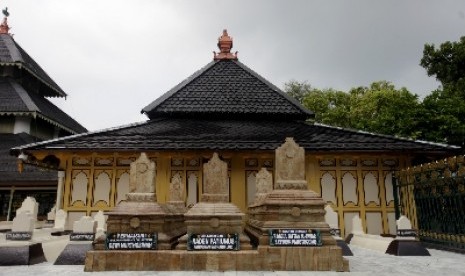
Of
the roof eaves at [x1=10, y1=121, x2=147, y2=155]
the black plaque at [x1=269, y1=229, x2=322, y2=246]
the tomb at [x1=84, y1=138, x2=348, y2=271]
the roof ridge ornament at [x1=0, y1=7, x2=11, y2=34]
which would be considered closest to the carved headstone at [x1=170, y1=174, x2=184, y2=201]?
the roof eaves at [x1=10, y1=121, x2=147, y2=155]

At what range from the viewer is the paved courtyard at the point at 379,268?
241 inches

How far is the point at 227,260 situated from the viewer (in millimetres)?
6410

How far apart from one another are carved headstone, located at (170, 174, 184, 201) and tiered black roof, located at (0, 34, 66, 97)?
56.6 ft

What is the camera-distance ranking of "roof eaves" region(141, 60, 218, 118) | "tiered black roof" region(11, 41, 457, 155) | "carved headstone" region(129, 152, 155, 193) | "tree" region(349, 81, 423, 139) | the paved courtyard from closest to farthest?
the paved courtyard < "carved headstone" region(129, 152, 155, 193) < "tiered black roof" region(11, 41, 457, 155) < "roof eaves" region(141, 60, 218, 118) < "tree" region(349, 81, 423, 139)

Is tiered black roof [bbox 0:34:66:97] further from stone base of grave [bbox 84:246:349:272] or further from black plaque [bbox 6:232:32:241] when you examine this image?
stone base of grave [bbox 84:246:349:272]

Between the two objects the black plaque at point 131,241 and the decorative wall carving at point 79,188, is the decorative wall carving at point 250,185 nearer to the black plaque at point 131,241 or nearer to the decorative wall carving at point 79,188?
the black plaque at point 131,241

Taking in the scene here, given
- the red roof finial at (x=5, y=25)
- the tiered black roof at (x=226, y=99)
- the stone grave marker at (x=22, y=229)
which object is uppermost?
the red roof finial at (x=5, y=25)

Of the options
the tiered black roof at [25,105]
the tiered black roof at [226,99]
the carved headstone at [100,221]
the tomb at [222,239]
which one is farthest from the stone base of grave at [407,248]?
the tiered black roof at [25,105]

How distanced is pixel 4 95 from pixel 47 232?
49.6ft

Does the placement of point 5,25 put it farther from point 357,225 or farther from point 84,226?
point 357,225

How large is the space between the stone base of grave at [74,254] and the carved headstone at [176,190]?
3615 millimetres

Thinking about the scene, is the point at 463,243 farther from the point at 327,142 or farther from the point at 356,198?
the point at 327,142

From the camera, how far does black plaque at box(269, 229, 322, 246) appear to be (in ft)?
21.5

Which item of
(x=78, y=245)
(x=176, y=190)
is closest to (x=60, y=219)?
(x=176, y=190)
